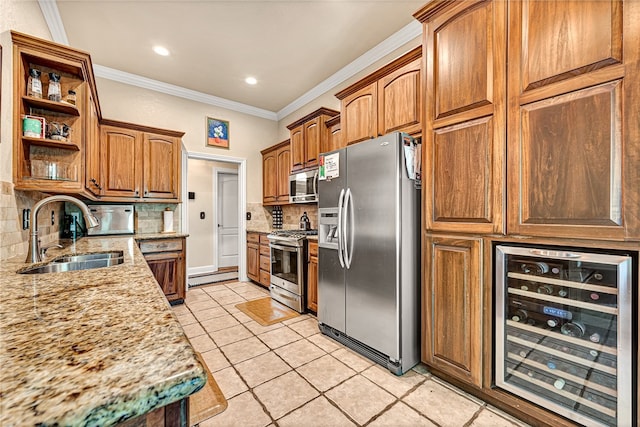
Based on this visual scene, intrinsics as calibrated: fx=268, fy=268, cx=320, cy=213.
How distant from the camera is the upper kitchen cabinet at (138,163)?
332 cm

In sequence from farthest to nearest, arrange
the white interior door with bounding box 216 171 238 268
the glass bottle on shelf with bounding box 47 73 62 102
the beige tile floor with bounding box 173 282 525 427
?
the white interior door with bounding box 216 171 238 268
the glass bottle on shelf with bounding box 47 73 62 102
the beige tile floor with bounding box 173 282 525 427

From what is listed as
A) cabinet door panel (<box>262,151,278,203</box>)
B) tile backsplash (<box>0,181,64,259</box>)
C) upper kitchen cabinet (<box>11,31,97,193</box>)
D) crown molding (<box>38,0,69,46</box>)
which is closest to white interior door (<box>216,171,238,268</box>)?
cabinet door panel (<box>262,151,278,203</box>)

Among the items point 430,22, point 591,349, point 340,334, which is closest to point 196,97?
point 430,22

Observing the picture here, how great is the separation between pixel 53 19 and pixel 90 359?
3.64m

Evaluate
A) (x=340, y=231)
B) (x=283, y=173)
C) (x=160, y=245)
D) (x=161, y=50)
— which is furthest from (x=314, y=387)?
(x=161, y=50)

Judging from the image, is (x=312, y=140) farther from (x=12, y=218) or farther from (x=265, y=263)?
(x=12, y=218)

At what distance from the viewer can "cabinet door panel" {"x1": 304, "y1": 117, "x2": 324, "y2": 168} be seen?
11.5 ft

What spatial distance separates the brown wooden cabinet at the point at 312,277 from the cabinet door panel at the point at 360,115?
→ 4.09ft

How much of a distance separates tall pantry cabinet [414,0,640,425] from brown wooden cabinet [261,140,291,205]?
265cm

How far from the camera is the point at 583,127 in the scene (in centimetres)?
130

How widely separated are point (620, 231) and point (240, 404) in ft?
7.29

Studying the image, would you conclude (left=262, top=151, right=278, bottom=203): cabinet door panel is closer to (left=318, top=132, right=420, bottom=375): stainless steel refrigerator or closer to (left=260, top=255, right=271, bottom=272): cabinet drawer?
(left=260, top=255, right=271, bottom=272): cabinet drawer

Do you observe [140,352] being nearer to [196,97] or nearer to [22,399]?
[22,399]

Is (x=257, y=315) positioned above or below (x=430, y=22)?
below
